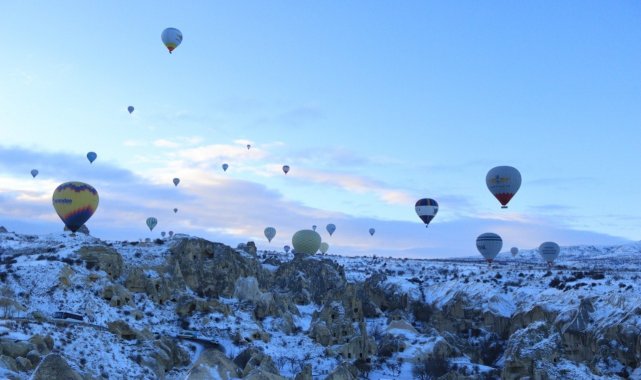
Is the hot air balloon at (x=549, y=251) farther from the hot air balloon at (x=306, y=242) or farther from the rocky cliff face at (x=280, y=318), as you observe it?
the hot air balloon at (x=306, y=242)

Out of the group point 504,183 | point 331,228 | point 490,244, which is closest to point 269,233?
point 331,228

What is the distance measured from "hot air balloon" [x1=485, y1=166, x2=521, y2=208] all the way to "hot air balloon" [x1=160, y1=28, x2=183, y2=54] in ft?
151

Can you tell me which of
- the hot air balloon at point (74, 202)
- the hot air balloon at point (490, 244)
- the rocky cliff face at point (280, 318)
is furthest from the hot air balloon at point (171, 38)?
the hot air balloon at point (490, 244)

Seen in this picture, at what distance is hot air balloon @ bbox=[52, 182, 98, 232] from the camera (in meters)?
80.4

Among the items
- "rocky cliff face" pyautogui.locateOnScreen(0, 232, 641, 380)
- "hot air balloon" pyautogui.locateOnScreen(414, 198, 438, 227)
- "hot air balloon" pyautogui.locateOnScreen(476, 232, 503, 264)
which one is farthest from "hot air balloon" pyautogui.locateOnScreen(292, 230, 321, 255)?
"hot air balloon" pyautogui.locateOnScreen(476, 232, 503, 264)

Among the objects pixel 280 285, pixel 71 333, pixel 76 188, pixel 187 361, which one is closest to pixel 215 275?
pixel 280 285

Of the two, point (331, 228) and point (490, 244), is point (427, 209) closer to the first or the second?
point (490, 244)

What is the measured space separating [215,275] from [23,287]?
25416 mm

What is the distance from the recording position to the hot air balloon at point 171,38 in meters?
85.6

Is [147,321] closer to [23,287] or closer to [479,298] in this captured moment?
[23,287]

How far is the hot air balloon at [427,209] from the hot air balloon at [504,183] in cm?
1534

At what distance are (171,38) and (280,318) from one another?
39.4 m

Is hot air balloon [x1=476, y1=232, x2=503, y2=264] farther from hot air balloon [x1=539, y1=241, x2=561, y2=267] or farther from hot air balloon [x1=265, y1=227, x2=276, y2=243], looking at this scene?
hot air balloon [x1=265, y1=227, x2=276, y2=243]

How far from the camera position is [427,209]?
332 feet
